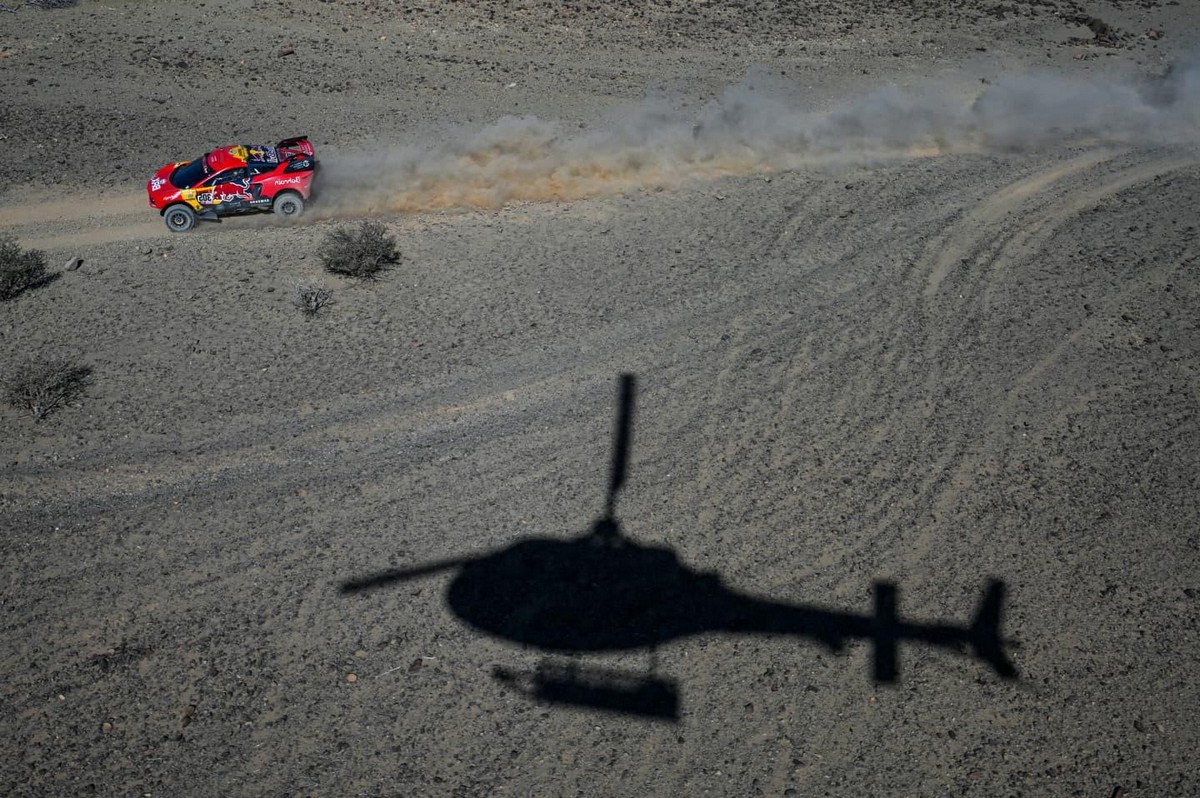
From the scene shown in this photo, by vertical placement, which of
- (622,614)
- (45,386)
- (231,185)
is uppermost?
(231,185)

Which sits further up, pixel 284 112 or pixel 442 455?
pixel 284 112

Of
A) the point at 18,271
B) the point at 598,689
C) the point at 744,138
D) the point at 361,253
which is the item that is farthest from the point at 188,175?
the point at 598,689

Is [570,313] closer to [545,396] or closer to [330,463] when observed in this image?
[545,396]

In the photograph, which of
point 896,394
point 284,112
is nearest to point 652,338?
point 896,394

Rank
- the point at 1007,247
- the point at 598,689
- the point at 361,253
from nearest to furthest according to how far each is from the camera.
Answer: the point at 598,689 → the point at 361,253 → the point at 1007,247

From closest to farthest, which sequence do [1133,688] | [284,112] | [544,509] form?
[1133,688] → [544,509] → [284,112]

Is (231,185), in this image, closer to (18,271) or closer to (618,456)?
(18,271)
